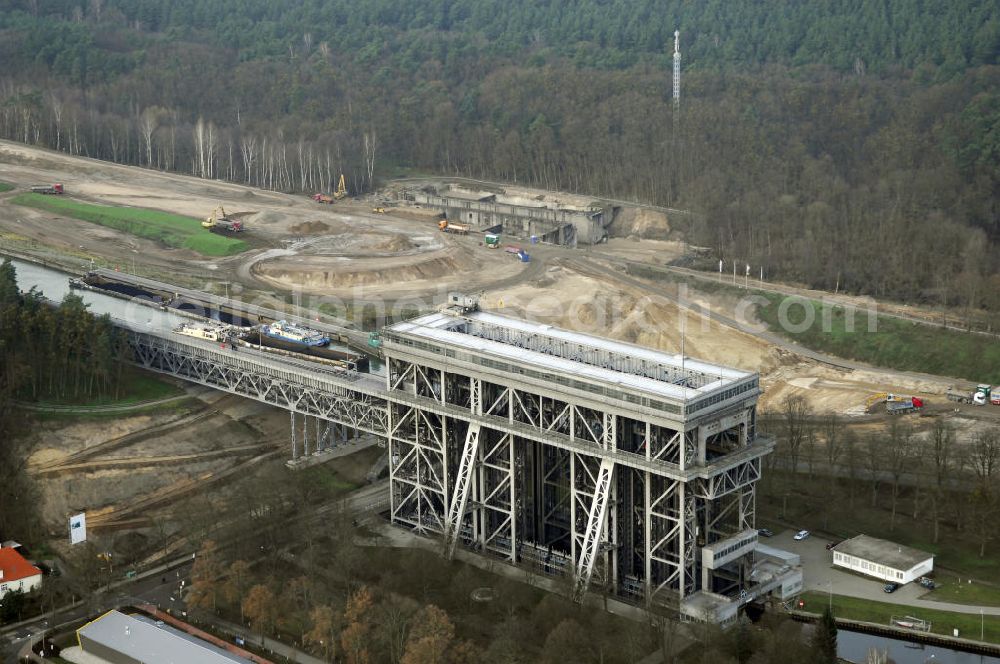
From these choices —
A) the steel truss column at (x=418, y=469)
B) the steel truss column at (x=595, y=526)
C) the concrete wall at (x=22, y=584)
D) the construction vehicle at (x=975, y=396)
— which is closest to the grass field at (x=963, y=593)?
the steel truss column at (x=595, y=526)

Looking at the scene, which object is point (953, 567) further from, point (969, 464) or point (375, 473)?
point (375, 473)

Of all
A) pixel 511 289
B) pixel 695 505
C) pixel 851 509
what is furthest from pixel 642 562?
pixel 511 289

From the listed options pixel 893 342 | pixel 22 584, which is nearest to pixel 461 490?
pixel 22 584

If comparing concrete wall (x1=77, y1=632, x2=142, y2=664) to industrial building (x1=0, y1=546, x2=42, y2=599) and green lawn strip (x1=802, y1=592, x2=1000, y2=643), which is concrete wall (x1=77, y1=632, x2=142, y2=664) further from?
green lawn strip (x1=802, y1=592, x2=1000, y2=643)

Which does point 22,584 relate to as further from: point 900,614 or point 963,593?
point 963,593

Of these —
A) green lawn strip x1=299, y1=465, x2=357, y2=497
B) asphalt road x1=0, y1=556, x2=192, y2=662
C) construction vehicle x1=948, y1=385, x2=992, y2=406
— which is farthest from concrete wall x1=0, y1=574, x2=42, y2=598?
construction vehicle x1=948, y1=385, x2=992, y2=406
